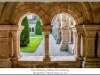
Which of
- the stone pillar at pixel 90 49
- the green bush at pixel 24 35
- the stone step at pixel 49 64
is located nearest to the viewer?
the stone pillar at pixel 90 49

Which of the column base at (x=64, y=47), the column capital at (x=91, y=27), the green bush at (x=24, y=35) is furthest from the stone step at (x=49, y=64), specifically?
the green bush at (x=24, y=35)

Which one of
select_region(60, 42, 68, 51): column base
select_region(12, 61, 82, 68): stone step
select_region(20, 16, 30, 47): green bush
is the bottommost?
select_region(12, 61, 82, 68): stone step

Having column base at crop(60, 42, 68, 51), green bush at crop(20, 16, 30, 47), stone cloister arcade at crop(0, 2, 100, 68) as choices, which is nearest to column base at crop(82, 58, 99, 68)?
stone cloister arcade at crop(0, 2, 100, 68)

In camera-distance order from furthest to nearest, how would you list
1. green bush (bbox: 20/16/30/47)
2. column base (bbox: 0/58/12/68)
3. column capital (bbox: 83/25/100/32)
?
green bush (bbox: 20/16/30/47)
column base (bbox: 0/58/12/68)
column capital (bbox: 83/25/100/32)

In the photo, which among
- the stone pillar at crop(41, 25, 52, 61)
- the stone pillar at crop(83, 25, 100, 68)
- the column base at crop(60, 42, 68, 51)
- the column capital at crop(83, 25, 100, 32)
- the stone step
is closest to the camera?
the column capital at crop(83, 25, 100, 32)

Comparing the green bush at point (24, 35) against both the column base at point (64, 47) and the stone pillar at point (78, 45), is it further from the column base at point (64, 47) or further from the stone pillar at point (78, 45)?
the stone pillar at point (78, 45)

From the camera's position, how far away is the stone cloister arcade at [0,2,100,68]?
248 inches

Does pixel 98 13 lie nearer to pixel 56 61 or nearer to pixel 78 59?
pixel 78 59

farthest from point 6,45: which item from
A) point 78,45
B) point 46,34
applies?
point 78,45

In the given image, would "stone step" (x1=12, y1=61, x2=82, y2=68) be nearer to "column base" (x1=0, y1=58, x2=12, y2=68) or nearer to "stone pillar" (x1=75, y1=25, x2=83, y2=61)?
"stone pillar" (x1=75, y1=25, x2=83, y2=61)

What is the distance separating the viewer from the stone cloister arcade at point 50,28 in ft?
20.6

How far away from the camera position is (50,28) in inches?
262

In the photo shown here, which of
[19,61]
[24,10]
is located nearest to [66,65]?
[19,61]

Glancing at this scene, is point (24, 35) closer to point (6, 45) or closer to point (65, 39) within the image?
point (65, 39)
